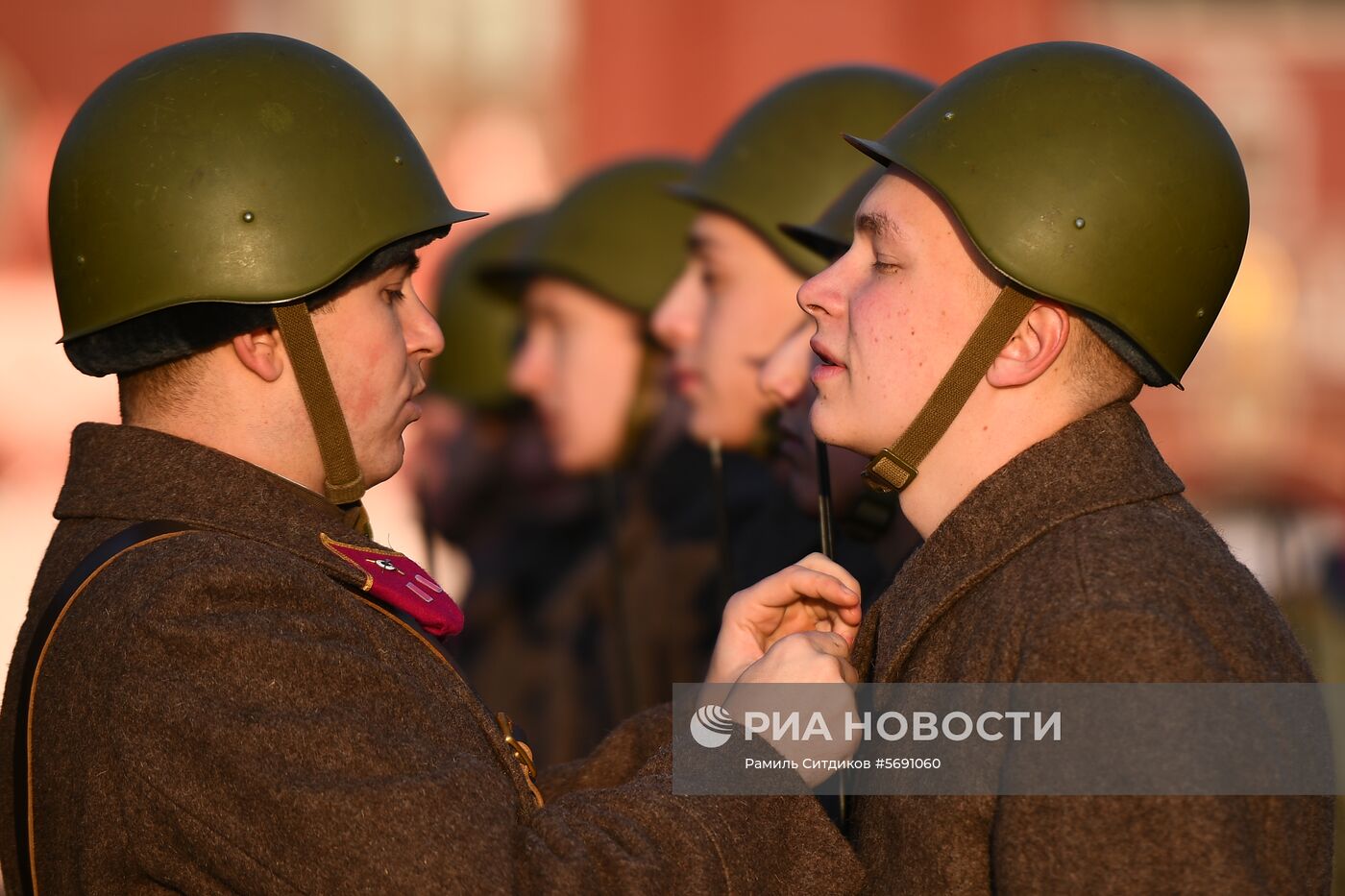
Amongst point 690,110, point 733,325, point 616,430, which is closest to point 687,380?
point 733,325

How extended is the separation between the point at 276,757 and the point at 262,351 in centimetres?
81

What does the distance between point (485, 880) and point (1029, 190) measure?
135 cm

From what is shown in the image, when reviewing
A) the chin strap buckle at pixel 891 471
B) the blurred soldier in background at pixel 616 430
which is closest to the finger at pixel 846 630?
the chin strap buckle at pixel 891 471

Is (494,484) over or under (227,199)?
over

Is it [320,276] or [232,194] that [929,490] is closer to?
[320,276]

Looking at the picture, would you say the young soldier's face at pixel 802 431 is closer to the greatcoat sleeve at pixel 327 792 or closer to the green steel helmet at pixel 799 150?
the green steel helmet at pixel 799 150

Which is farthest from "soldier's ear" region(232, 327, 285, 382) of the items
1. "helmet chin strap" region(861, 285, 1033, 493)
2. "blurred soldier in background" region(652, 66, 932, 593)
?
"blurred soldier in background" region(652, 66, 932, 593)

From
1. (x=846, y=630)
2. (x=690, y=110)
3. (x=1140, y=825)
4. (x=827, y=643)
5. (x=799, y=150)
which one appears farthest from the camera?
(x=690, y=110)

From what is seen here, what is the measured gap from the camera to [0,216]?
595 inches

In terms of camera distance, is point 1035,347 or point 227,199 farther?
point 227,199

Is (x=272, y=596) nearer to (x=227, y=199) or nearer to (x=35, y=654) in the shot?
(x=35, y=654)

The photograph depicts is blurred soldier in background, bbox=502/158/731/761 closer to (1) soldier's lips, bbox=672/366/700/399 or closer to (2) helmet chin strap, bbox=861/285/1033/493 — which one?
(1) soldier's lips, bbox=672/366/700/399

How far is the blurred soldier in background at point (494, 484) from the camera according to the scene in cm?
700

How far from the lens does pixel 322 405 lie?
290cm
